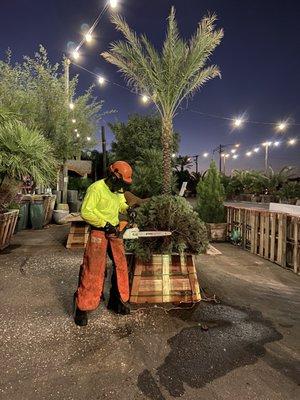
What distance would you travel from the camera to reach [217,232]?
10.8 metres

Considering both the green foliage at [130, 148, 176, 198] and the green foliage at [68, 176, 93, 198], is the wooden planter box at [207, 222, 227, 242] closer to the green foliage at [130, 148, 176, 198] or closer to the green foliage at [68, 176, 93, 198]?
the green foliage at [130, 148, 176, 198]

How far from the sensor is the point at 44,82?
15648 millimetres

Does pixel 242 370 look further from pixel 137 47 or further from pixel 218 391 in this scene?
pixel 137 47

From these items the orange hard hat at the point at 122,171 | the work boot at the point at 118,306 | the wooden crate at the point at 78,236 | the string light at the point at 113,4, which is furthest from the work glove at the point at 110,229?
the string light at the point at 113,4

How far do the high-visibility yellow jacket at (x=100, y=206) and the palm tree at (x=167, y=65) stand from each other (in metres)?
5.24

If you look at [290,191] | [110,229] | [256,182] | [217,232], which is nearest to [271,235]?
[217,232]

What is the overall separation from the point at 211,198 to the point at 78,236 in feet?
15.2

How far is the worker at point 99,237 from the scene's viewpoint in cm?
398

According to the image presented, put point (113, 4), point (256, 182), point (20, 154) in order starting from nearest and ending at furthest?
point (20, 154) → point (113, 4) → point (256, 182)

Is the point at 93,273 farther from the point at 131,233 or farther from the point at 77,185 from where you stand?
the point at 77,185

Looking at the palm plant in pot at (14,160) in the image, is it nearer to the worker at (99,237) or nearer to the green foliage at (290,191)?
the worker at (99,237)

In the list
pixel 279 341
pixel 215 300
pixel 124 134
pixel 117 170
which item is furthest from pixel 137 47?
pixel 124 134

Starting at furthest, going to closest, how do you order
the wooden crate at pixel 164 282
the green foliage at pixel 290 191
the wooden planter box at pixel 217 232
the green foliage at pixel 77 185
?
1. the green foliage at pixel 290 191
2. the green foliage at pixel 77 185
3. the wooden planter box at pixel 217 232
4. the wooden crate at pixel 164 282

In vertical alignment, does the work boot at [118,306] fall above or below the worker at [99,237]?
below
